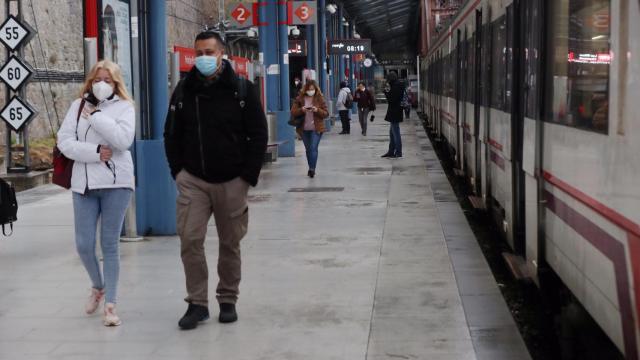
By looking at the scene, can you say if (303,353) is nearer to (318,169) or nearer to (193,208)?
(193,208)

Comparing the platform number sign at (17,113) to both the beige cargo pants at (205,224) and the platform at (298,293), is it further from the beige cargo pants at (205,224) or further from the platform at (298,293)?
the beige cargo pants at (205,224)

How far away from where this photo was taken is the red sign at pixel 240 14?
22719 mm

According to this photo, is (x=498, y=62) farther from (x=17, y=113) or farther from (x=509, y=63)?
(x=17, y=113)

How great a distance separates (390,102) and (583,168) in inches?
647

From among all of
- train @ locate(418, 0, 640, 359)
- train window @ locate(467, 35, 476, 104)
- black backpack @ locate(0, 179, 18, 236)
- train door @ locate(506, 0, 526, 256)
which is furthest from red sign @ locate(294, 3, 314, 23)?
black backpack @ locate(0, 179, 18, 236)

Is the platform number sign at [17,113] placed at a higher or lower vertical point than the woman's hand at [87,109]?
lower

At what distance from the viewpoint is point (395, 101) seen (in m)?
21.6

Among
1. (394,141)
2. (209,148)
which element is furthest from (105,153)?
(394,141)

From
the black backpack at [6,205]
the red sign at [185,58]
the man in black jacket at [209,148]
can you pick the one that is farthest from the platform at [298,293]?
the red sign at [185,58]

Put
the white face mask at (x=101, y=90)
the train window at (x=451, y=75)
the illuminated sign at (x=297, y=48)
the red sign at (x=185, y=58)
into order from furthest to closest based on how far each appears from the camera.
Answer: the illuminated sign at (x=297, y=48) → the train window at (x=451, y=75) → the red sign at (x=185, y=58) → the white face mask at (x=101, y=90)

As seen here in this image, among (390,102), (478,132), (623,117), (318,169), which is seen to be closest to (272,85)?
(390,102)

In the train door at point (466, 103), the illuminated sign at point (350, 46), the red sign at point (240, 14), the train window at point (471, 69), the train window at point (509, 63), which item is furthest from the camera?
the illuminated sign at point (350, 46)

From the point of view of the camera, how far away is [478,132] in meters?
13.1

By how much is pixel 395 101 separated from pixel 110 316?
15.2m
